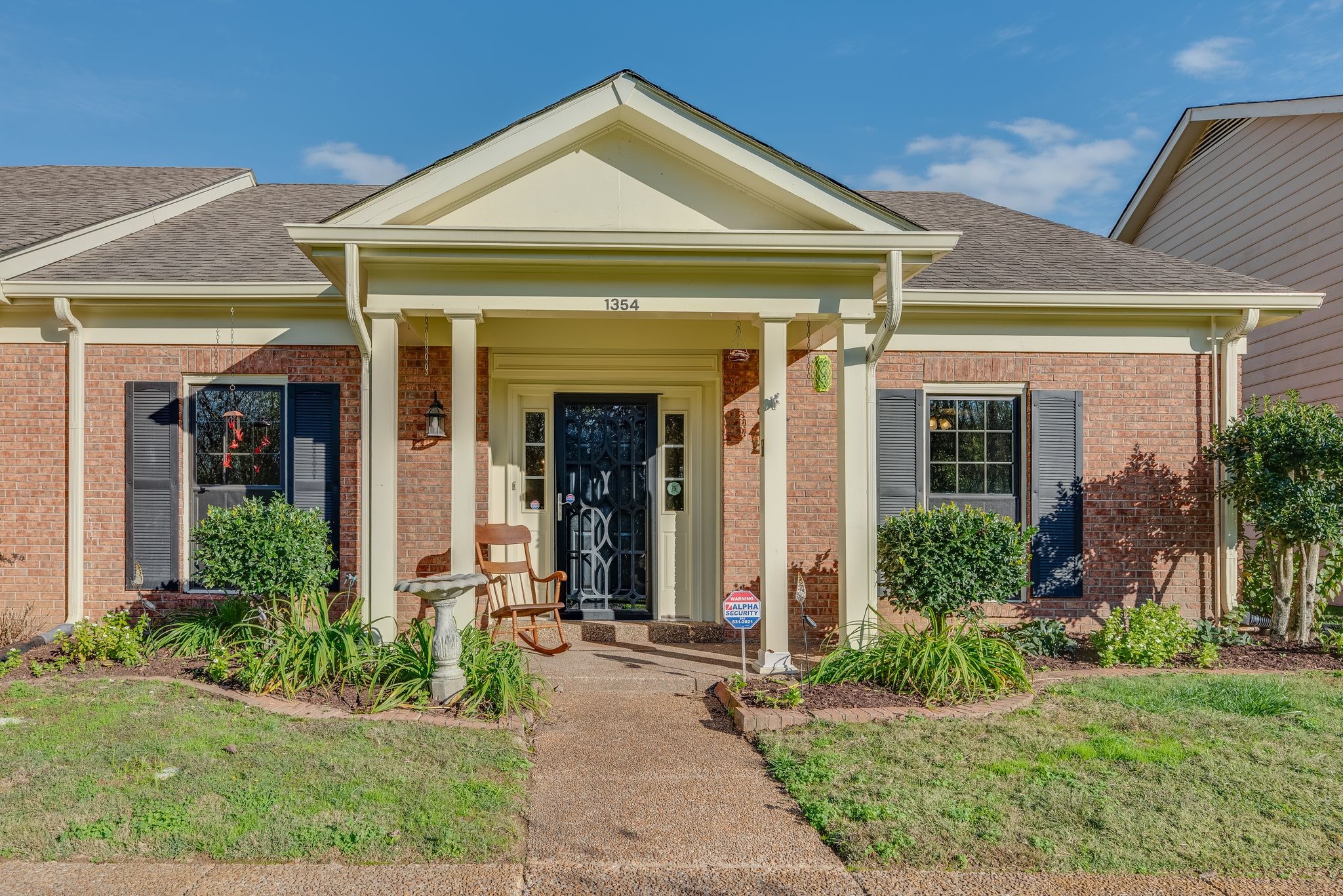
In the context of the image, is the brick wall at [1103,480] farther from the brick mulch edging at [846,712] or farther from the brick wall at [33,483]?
the brick wall at [33,483]

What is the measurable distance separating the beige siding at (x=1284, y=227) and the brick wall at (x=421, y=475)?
8.78 meters

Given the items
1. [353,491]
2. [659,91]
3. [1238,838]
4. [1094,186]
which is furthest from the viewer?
[1094,186]

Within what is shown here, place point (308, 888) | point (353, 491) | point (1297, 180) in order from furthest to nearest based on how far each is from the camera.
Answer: point (1297, 180)
point (353, 491)
point (308, 888)

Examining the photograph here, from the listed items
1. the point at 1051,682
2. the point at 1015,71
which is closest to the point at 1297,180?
the point at 1015,71

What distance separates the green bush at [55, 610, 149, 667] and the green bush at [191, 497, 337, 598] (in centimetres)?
61

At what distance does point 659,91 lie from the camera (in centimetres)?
556

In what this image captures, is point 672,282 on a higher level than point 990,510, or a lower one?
higher

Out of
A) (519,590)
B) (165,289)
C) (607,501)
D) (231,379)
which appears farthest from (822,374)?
(165,289)

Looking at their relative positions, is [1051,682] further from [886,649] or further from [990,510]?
[990,510]

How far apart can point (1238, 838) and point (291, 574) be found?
5589 millimetres

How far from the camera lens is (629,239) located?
541 cm

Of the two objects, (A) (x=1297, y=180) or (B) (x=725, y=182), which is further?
(A) (x=1297, y=180)

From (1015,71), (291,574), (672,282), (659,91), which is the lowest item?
(291,574)

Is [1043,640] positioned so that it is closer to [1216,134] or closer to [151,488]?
[151,488]
